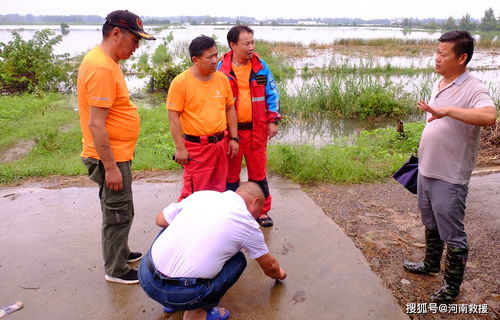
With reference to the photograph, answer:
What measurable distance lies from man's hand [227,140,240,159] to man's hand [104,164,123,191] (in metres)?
1.05

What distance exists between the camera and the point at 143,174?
187 inches

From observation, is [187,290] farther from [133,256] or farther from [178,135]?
[178,135]

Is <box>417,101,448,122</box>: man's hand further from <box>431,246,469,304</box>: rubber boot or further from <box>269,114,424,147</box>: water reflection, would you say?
<box>269,114,424,147</box>: water reflection

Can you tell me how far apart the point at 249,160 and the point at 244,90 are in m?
0.62

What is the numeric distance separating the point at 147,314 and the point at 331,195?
241 cm

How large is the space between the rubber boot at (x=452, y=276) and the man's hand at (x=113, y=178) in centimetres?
209

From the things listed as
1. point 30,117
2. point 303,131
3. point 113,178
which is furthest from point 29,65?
point 113,178

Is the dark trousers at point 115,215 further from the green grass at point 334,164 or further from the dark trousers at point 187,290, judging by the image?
the green grass at point 334,164

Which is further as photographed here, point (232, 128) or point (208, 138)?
point (232, 128)

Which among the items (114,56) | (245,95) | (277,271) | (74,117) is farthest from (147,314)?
(74,117)

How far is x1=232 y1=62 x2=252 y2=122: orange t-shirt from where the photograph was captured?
3182 millimetres

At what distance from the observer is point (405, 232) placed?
3.34 metres

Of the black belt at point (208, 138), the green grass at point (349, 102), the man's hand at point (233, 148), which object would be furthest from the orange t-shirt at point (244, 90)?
the green grass at point (349, 102)

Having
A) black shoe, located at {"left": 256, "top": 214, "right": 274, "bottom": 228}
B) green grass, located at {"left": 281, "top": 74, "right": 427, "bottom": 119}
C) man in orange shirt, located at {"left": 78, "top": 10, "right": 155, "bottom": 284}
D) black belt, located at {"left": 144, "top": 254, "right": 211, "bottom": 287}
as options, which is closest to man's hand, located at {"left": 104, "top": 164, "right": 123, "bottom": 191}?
man in orange shirt, located at {"left": 78, "top": 10, "right": 155, "bottom": 284}
